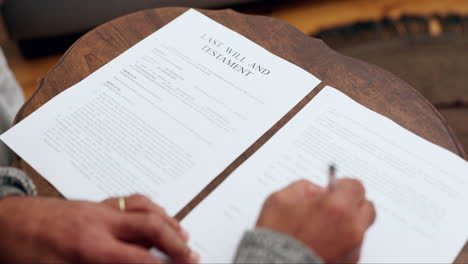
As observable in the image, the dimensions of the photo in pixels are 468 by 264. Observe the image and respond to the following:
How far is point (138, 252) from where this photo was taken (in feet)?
1.39

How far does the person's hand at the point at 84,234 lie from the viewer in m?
0.42

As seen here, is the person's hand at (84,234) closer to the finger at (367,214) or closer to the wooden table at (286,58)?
the wooden table at (286,58)

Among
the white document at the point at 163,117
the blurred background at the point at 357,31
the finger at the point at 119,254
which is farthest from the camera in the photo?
the blurred background at the point at 357,31

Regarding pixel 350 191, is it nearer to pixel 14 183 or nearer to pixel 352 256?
pixel 352 256

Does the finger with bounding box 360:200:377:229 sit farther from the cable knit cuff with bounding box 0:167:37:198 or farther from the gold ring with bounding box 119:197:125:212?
the cable knit cuff with bounding box 0:167:37:198

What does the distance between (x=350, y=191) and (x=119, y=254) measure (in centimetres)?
26

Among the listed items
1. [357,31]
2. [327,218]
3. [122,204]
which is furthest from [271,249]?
[357,31]

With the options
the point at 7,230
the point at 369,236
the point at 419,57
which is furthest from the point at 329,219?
the point at 419,57

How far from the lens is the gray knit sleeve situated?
1.43ft

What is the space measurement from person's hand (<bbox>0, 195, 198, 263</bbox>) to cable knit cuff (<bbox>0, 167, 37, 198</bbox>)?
5 cm

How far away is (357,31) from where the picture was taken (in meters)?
1.39

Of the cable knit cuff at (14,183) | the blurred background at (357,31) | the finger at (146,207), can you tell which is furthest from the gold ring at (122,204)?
the blurred background at (357,31)

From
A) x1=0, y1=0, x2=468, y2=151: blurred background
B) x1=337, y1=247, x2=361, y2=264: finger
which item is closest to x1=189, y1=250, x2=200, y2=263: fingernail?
x1=337, y1=247, x2=361, y2=264: finger

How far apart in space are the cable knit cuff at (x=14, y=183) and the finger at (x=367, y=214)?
404mm
